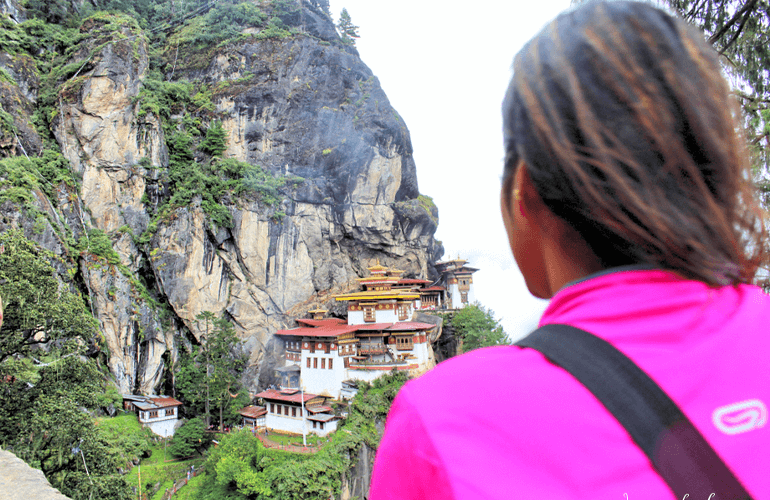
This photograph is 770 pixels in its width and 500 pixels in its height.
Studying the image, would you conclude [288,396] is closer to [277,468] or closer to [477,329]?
[277,468]

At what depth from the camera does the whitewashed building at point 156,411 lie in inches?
601

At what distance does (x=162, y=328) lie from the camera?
18.2 metres

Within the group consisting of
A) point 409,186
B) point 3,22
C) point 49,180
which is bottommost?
point 49,180

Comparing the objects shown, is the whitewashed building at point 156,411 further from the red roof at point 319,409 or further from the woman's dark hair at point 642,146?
the woman's dark hair at point 642,146

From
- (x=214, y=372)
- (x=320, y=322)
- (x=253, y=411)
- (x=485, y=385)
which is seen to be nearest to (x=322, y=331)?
(x=320, y=322)

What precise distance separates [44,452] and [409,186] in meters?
22.1

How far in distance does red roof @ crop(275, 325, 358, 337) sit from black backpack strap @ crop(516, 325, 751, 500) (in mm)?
16825

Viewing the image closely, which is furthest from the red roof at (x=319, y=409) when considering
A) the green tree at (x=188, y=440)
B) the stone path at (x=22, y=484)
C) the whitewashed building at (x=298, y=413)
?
the stone path at (x=22, y=484)

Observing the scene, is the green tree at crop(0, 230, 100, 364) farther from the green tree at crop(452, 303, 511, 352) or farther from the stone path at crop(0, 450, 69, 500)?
A: the green tree at crop(452, 303, 511, 352)

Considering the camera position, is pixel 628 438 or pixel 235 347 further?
pixel 235 347

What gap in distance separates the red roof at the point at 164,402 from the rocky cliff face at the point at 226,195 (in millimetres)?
1377

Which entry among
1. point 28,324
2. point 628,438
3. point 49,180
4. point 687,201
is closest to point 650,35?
point 687,201

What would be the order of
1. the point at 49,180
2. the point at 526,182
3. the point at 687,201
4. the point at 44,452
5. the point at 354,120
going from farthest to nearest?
the point at 354,120 → the point at 49,180 → the point at 44,452 → the point at 526,182 → the point at 687,201

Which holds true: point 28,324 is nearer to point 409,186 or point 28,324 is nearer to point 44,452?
point 44,452
